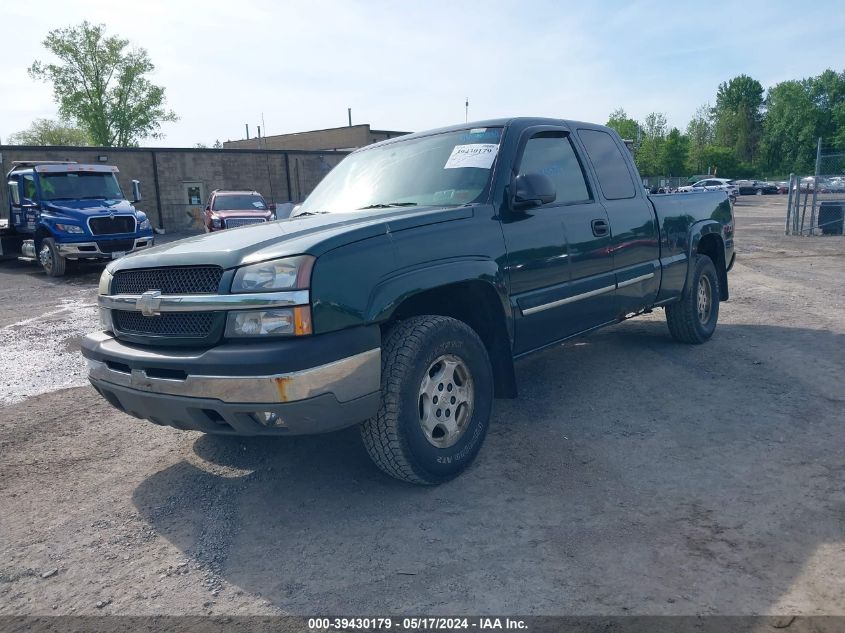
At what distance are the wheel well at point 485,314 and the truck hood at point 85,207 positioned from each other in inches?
507

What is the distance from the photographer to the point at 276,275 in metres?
2.97

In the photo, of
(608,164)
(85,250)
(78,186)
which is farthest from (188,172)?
(608,164)

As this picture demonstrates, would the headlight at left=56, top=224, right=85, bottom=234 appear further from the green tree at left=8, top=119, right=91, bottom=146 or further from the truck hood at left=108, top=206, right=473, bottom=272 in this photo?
the green tree at left=8, top=119, right=91, bottom=146

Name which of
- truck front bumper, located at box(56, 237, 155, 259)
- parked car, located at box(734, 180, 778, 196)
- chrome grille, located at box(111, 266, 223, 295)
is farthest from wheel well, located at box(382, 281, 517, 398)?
parked car, located at box(734, 180, 778, 196)

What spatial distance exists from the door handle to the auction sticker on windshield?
96cm

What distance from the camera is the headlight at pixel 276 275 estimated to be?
295 centimetres

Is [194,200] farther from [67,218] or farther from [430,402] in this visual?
[430,402]

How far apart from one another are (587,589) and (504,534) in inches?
20.6

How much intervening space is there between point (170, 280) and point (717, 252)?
5.38 metres

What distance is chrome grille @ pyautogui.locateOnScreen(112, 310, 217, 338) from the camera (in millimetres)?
3094

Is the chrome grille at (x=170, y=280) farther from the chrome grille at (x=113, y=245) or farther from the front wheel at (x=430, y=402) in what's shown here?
the chrome grille at (x=113, y=245)

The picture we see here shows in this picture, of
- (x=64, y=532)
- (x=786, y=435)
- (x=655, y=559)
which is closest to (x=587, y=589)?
(x=655, y=559)

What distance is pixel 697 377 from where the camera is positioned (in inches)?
210

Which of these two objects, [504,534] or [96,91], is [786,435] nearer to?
[504,534]
